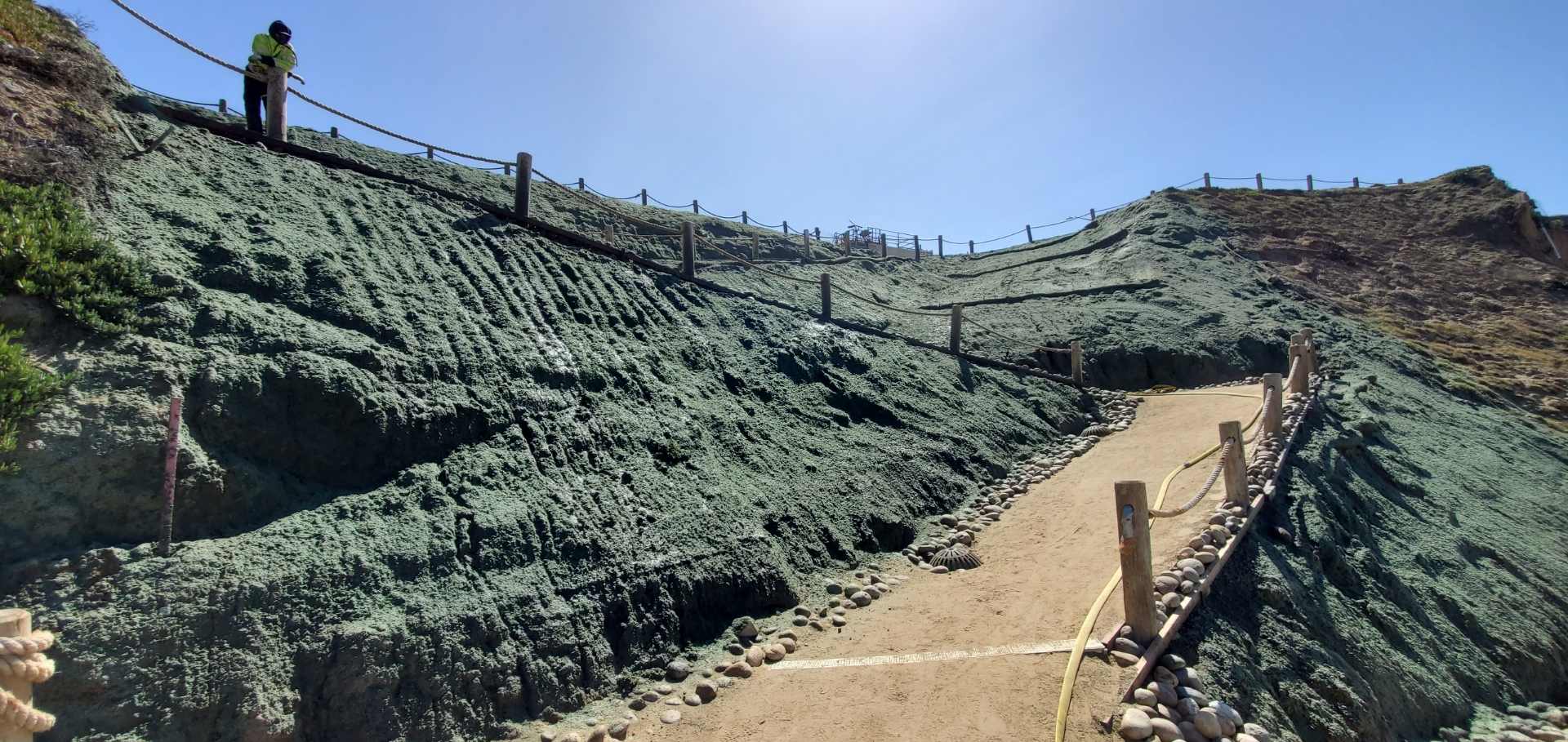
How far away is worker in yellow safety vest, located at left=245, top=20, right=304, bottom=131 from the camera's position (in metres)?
5.66

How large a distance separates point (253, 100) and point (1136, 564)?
746 cm

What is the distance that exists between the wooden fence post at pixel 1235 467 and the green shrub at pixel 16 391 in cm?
696

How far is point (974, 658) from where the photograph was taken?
4.16 meters

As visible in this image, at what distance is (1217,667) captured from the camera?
12.8 feet

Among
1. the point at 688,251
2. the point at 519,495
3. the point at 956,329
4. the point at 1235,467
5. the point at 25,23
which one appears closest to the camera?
the point at 519,495

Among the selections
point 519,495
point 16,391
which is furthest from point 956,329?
point 16,391

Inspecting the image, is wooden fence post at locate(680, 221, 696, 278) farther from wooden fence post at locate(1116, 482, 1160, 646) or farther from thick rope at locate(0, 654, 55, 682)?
thick rope at locate(0, 654, 55, 682)

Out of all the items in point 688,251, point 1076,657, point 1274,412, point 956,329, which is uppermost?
point 688,251

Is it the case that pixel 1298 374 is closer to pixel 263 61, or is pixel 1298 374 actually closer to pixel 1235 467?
pixel 1235 467

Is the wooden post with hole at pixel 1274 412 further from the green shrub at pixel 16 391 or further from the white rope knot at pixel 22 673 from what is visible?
the green shrub at pixel 16 391

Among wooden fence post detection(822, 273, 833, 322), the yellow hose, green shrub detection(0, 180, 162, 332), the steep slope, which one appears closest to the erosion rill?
the steep slope

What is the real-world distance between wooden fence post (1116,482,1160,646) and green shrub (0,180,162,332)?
17.6ft

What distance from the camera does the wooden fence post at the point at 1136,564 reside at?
12.9 feet

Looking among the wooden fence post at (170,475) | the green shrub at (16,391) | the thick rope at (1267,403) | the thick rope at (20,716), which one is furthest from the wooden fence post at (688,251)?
the thick rope at (20,716)
